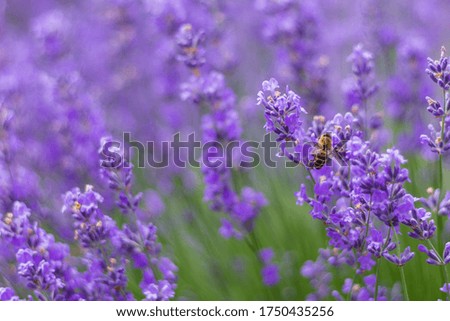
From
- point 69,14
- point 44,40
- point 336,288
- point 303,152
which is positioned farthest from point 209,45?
point 69,14

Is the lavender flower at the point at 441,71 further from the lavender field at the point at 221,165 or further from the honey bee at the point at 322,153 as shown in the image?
the honey bee at the point at 322,153

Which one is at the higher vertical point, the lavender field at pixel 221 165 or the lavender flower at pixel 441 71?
the lavender flower at pixel 441 71

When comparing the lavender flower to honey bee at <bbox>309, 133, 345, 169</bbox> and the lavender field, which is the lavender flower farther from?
honey bee at <bbox>309, 133, 345, 169</bbox>

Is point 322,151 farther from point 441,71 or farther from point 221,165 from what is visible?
point 221,165

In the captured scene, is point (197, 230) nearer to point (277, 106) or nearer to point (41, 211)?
point (41, 211)

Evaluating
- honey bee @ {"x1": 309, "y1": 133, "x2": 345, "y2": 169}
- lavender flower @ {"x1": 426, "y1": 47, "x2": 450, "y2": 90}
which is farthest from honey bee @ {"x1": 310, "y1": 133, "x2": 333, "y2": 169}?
lavender flower @ {"x1": 426, "y1": 47, "x2": 450, "y2": 90}

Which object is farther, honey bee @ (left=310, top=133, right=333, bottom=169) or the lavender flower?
honey bee @ (left=310, top=133, right=333, bottom=169)

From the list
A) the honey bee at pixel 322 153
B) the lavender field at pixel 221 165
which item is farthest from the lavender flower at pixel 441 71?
the honey bee at pixel 322 153

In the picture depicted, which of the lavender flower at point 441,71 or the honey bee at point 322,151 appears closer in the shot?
the lavender flower at point 441,71
